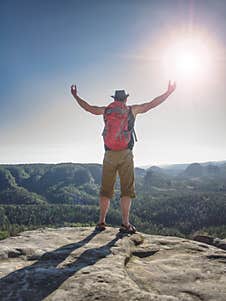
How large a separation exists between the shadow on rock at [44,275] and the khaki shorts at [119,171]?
194 cm

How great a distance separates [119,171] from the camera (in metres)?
7.29

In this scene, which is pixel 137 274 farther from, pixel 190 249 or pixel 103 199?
pixel 103 199

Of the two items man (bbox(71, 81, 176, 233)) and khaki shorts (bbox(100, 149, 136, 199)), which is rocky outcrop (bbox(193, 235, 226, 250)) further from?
khaki shorts (bbox(100, 149, 136, 199))

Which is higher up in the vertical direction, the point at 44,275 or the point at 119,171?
the point at 119,171

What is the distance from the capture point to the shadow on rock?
139 inches

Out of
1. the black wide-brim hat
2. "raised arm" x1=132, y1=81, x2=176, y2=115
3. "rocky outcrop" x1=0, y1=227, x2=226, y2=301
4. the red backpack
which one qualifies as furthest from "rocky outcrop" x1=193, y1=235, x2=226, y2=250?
the black wide-brim hat

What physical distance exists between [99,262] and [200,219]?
7291 inches

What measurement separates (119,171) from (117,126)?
Answer: 3.68 ft

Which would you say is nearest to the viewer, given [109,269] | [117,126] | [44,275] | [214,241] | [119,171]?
[44,275]


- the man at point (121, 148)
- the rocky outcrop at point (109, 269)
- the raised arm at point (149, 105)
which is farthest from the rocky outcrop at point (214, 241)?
the raised arm at point (149, 105)

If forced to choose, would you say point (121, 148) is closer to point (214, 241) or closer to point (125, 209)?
point (125, 209)

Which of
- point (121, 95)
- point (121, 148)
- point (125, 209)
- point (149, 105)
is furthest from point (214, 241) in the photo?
point (121, 95)

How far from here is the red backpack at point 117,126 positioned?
7.11m

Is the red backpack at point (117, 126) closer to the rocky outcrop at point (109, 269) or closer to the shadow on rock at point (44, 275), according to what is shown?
the rocky outcrop at point (109, 269)
